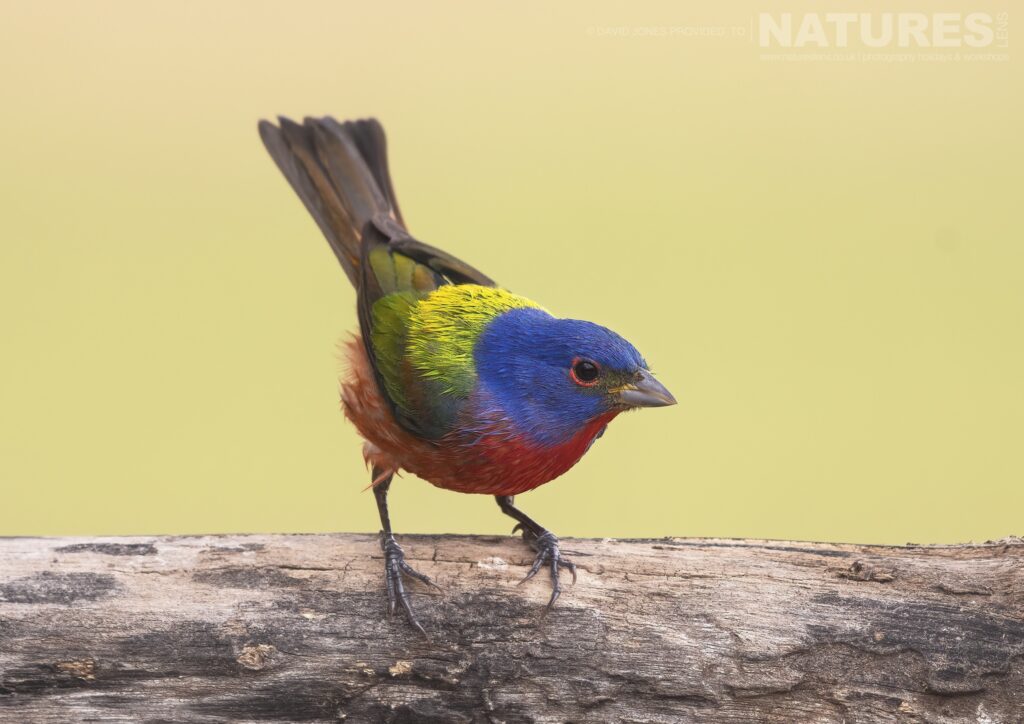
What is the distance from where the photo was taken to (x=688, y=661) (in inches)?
156

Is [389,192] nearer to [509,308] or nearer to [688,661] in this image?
[509,308]

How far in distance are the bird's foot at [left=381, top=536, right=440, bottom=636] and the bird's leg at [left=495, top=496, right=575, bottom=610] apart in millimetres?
441

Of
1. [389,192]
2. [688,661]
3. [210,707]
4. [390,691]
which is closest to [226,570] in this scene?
[210,707]

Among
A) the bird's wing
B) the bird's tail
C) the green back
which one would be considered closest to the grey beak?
the green back

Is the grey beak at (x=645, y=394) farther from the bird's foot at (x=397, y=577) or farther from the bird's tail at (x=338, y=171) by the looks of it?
the bird's tail at (x=338, y=171)

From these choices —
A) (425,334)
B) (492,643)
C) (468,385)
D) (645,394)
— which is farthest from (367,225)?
(492,643)

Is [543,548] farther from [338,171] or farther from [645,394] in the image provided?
[338,171]

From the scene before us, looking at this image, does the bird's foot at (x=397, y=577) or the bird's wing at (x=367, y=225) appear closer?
the bird's foot at (x=397, y=577)

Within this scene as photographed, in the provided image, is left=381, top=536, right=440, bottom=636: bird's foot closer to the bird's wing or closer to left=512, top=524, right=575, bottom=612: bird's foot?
left=512, top=524, right=575, bottom=612: bird's foot

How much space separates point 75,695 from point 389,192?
3.09 meters

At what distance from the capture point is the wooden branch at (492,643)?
3.82m

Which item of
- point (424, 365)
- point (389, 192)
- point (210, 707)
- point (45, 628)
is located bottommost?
point (210, 707)

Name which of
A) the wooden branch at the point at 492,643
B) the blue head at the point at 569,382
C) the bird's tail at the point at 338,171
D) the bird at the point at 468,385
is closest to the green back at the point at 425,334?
the bird at the point at 468,385

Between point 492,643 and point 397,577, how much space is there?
463 millimetres
